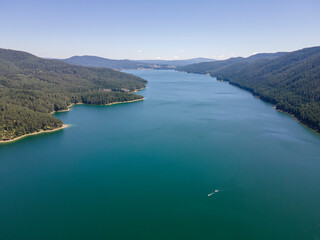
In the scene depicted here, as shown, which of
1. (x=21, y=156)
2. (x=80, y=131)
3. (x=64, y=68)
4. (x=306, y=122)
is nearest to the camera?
(x=21, y=156)

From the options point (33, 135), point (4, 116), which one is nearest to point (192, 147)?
point (33, 135)

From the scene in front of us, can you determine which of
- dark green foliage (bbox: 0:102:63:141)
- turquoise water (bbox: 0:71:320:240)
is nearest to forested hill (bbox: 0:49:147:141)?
dark green foliage (bbox: 0:102:63:141)

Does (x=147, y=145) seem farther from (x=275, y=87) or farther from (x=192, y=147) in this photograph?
(x=275, y=87)

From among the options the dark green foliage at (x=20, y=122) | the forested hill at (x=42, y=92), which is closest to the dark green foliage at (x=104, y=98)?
the forested hill at (x=42, y=92)

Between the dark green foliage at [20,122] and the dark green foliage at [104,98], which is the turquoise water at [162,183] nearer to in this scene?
the dark green foliage at [20,122]

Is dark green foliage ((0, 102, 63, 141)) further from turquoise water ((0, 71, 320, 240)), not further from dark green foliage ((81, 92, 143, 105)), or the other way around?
dark green foliage ((81, 92, 143, 105))

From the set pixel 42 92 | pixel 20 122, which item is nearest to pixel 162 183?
pixel 20 122
